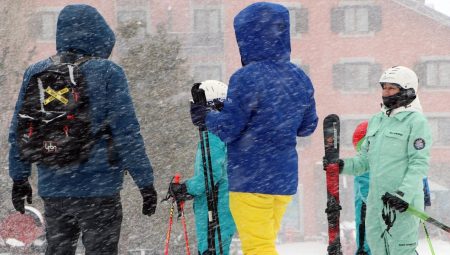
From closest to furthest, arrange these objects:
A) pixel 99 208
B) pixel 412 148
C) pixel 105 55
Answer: pixel 99 208, pixel 105 55, pixel 412 148

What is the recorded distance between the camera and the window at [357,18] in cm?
3775

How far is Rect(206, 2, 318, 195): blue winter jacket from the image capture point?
12.8 ft

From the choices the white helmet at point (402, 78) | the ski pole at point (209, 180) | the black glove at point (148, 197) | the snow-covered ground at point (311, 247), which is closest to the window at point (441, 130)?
the snow-covered ground at point (311, 247)

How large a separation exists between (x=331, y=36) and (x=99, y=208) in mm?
35891

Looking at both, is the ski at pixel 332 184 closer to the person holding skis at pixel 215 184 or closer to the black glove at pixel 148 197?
the person holding skis at pixel 215 184

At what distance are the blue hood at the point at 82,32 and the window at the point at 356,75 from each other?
113ft

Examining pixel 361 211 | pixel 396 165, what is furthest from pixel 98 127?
pixel 361 211

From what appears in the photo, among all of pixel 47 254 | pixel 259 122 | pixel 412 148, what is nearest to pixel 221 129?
pixel 259 122

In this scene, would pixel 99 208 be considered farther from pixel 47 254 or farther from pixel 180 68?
pixel 180 68

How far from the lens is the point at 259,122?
3941mm

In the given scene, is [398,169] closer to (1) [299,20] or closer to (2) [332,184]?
(2) [332,184]

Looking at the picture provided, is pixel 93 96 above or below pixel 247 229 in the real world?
above

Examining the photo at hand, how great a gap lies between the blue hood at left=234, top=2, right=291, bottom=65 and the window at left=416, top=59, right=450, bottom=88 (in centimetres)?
3506

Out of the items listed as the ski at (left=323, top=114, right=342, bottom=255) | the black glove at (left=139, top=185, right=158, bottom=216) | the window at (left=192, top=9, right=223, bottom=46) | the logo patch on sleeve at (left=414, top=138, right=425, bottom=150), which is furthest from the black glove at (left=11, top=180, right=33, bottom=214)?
the window at (left=192, top=9, right=223, bottom=46)
